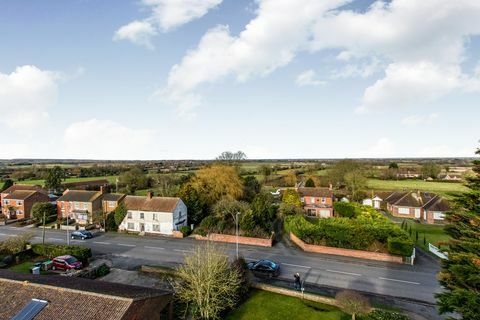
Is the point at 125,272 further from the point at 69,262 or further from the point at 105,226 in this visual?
the point at 105,226

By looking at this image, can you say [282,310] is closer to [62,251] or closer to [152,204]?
[62,251]

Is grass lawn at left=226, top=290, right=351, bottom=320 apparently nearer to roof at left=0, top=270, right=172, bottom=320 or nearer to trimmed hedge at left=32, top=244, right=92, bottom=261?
roof at left=0, top=270, right=172, bottom=320

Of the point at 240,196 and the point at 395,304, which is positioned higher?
the point at 240,196

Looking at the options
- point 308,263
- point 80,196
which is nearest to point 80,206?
point 80,196

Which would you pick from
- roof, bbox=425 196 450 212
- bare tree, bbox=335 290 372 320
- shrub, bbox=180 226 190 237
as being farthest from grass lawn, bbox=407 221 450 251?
shrub, bbox=180 226 190 237

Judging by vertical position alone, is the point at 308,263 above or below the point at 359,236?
below

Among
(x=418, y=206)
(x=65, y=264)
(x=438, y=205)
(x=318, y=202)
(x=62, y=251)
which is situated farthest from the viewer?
(x=318, y=202)

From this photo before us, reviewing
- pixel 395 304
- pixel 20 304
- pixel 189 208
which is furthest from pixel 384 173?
pixel 20 304
